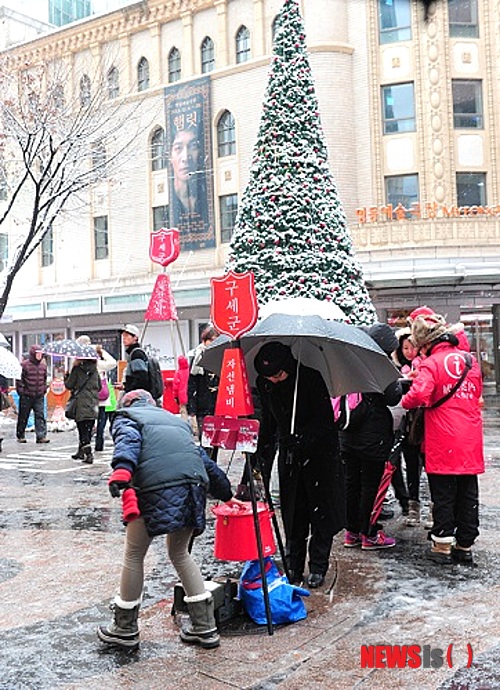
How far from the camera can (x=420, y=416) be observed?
6023mm

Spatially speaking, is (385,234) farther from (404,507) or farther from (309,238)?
(404,507)

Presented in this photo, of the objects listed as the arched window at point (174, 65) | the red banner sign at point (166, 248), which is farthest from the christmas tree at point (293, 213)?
the arched window at point (174, 65)

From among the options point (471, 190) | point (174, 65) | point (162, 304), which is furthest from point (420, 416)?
point (174, 65)

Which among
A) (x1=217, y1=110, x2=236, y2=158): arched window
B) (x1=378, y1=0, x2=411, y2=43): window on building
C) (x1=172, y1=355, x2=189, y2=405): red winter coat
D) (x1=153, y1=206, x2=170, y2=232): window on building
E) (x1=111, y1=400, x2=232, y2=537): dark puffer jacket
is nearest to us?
(x1=111, y1=400, x2=232, y2=537): dark puffer jacket

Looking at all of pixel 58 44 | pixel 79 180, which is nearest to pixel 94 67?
pixel 58 44

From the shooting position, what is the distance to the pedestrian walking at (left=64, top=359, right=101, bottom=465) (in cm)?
1152

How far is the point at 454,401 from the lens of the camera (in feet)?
Result: 18.6

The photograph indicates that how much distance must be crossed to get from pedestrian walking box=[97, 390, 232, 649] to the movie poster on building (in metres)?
23.3

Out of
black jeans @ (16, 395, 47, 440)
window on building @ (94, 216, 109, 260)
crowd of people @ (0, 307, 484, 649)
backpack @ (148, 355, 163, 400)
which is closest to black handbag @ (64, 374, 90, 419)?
backpack @ (148, 355, 163, 400)

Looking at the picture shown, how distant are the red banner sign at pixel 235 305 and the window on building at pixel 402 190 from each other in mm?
20917

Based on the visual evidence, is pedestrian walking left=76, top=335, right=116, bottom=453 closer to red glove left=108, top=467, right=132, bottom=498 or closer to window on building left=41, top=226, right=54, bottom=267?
red glove left=108, top=467, right=132, bottom=498

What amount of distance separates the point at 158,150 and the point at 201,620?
85.8 feet

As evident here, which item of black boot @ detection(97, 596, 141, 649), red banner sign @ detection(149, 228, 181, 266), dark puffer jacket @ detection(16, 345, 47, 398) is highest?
red banner sign @ detection(149, 228, 181, 266)

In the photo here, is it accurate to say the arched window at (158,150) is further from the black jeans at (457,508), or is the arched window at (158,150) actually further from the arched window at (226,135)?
the black jeans at (457,508)
